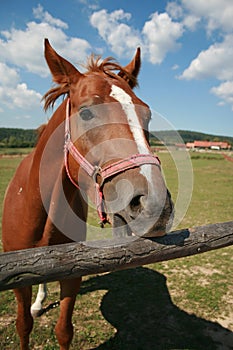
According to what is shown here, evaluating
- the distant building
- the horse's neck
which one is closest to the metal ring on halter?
the horse's neck

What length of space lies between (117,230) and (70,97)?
4.16ft

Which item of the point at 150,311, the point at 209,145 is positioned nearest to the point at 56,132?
the point at 150,311

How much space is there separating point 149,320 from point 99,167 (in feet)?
10.8

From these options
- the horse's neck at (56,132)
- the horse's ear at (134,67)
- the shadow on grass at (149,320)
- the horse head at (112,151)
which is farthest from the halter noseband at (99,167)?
the shadow on grass at (149,320)

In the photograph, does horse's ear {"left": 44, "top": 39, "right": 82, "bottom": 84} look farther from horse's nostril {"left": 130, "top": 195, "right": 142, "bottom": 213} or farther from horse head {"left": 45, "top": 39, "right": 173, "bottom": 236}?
horse's nostril {"left": 130, "top": 195, "right": 142, "bottom": 213}

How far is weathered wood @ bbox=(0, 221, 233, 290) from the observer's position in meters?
1.65

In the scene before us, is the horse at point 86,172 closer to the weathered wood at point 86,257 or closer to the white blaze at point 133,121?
the white blaze at point 133,121

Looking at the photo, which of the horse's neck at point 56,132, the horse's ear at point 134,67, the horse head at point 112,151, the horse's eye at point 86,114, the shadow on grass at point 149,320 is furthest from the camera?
the shadow on grass at point 149,320

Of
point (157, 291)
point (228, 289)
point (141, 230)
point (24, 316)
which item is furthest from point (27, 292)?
point (228, 289)

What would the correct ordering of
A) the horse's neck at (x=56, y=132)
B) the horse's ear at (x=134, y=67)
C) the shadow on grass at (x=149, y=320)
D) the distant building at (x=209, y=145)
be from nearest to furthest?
the horse's neck at (x=56, y=132) < the horse's ear at (x=134, y=67) < the shadow on grass at (x=149, y=320) < the distant building at (x=209, y=145)

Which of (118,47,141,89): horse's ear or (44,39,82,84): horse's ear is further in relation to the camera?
(118,47,141,89): horse's ear

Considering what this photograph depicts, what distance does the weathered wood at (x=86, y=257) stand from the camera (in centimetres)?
165

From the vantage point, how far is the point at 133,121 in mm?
1917

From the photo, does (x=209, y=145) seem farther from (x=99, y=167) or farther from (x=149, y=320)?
(x=99, y=167)
